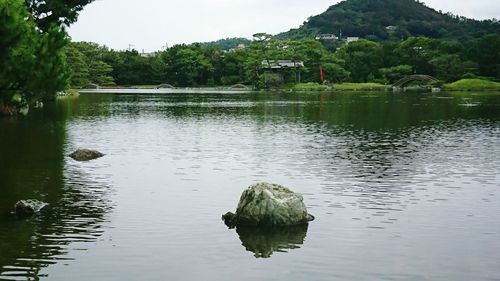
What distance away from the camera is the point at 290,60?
142 metres

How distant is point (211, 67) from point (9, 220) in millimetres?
140005

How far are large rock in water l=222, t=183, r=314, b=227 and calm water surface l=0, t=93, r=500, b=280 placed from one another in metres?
0.54

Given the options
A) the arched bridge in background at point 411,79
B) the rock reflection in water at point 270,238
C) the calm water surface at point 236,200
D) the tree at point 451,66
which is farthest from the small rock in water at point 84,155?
the tree at point 451,66

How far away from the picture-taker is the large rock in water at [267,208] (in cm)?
1850

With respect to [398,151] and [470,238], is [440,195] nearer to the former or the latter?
[470,238]

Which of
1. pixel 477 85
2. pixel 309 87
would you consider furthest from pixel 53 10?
pixel 477 85

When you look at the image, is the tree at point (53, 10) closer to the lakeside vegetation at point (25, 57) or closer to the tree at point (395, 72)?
the lakeside vegetation at point (25, 57)

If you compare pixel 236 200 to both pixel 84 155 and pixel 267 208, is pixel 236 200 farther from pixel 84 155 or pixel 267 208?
pixel 84 155

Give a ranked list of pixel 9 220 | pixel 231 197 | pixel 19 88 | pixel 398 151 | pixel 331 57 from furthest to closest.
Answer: pixel 331 57 → pixel 398 151 → pixel 19 88 → pixel 231 197 → pixel 9 220

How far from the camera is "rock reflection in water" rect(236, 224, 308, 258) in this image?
16391mm

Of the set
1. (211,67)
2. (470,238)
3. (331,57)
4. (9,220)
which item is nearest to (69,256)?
(9,220)

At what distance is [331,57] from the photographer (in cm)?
14050

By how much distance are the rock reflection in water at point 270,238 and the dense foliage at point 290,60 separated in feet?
369

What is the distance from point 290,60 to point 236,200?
4803 inches
